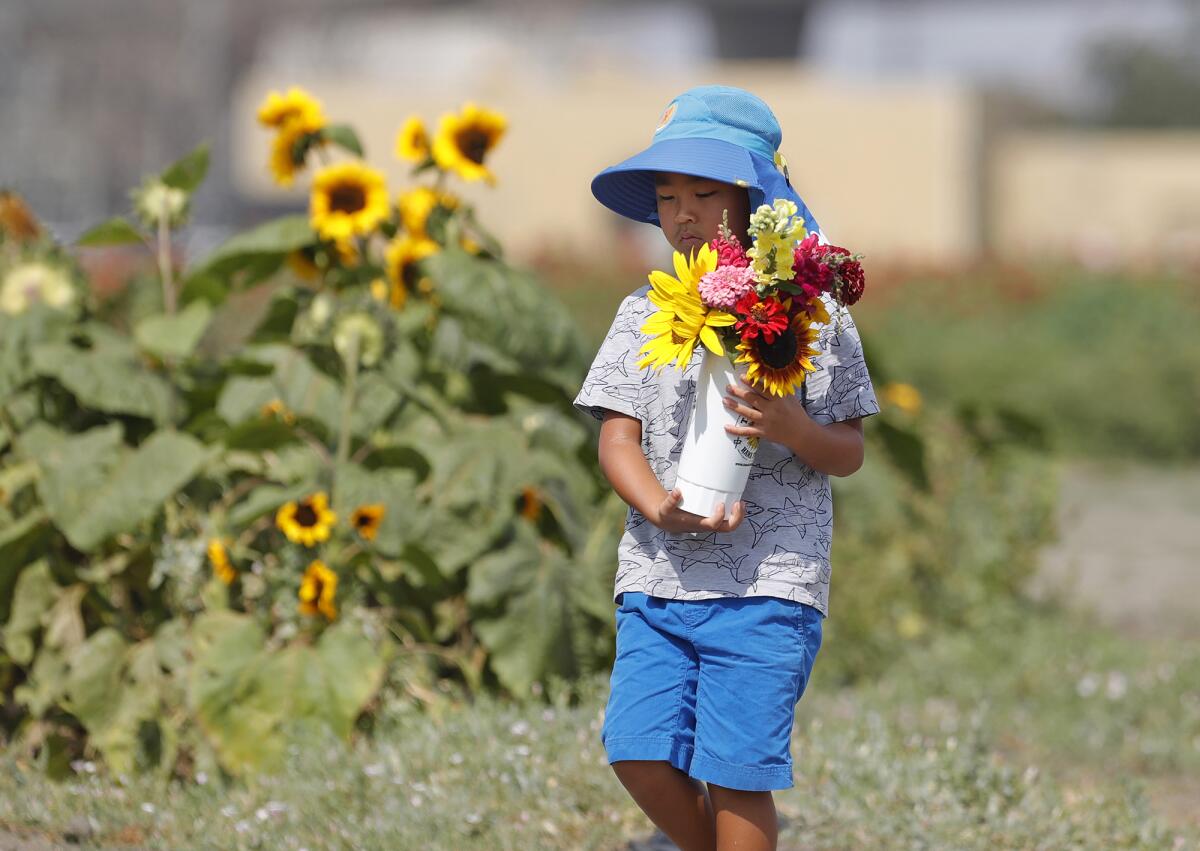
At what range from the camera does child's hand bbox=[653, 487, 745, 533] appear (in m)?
2.60

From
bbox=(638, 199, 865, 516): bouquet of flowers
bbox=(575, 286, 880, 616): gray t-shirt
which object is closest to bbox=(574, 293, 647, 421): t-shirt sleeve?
bbox=(575, 286, 880, 616): gray t-shirt

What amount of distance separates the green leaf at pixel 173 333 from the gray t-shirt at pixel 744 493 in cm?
170

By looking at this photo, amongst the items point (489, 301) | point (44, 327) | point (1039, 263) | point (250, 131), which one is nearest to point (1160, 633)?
point (489, 301)

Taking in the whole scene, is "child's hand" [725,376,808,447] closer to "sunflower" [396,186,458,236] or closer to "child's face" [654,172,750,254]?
"child's face" [654,172,750,254]

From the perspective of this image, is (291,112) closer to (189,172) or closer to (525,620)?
(189,172)

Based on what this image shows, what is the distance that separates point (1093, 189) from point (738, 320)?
1154 inches

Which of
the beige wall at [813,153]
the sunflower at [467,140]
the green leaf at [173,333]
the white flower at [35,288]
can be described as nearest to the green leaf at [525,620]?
the green leaf at [173,333]

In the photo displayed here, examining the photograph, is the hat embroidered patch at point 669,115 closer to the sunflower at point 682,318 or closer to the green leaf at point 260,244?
the sunflower at point 682,318

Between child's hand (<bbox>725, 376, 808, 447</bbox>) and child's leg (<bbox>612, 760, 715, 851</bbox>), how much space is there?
541mm

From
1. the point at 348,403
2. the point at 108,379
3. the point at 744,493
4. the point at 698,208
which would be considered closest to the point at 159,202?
the point at 108,379

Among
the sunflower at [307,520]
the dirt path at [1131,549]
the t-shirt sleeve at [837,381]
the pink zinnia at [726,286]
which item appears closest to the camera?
the pink zinnia at [726,286]

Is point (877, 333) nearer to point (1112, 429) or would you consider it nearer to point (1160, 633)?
point (1112, 429)

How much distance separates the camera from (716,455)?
8.54 feet

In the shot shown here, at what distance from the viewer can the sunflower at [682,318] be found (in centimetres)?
254
